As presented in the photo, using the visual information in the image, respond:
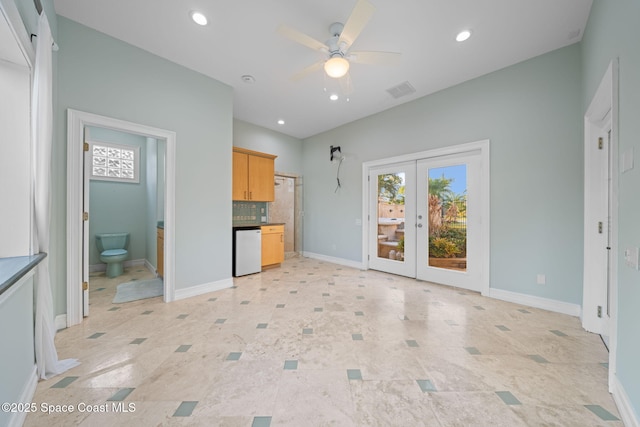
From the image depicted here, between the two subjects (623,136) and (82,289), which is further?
(82,289)

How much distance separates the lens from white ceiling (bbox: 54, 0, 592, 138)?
223 centimetres

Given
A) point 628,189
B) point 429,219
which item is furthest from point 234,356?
point 429,219

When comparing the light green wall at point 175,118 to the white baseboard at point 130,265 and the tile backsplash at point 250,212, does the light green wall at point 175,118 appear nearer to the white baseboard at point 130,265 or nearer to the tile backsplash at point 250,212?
the tile backsplash at point 250,212

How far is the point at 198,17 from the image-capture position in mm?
2369

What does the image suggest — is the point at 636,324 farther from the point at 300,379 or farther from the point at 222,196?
the point at 222,196

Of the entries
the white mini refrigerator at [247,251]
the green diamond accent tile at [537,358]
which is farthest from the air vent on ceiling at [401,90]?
the green diamond accent tile at [537,358]

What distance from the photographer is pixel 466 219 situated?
3574 mm

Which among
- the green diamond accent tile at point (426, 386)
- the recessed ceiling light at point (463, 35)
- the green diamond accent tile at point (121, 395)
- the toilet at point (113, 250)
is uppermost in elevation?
the recessed ceiling light at point (463, 35)

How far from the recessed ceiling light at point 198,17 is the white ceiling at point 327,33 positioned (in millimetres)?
55

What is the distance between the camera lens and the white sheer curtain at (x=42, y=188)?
1656 mm

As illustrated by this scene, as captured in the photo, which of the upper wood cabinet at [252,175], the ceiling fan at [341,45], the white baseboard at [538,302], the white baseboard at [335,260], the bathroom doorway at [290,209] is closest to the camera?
the ceiling fan at [341,45]

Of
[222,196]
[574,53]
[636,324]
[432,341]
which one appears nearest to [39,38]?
[222,196]

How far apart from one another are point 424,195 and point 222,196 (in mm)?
3352

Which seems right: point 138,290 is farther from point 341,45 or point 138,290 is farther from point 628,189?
point 628,189
